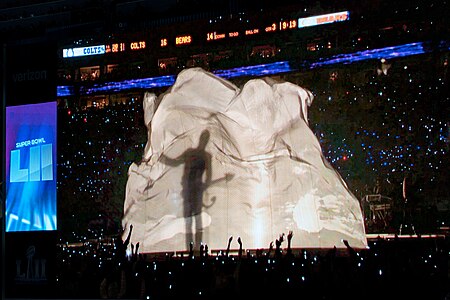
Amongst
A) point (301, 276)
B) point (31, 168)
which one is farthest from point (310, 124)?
point (31, 168)

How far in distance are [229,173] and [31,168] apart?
81.5 inches

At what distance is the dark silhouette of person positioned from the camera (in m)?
7.12

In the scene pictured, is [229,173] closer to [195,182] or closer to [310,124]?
[195,182]

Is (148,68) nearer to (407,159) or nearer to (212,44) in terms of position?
(212,44)

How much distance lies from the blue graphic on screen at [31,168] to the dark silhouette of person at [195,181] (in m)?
1.21

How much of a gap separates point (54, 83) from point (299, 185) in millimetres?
2766

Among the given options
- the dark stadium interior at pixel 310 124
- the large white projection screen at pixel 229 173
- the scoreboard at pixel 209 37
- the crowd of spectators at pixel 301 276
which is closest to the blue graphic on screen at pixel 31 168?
the dark stadium interior at pixel 310 124

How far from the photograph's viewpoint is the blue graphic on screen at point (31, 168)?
7262 millimetres

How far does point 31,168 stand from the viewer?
734cm

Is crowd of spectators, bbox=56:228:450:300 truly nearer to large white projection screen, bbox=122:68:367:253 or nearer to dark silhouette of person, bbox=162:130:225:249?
large white projection screen, bbox=122:68:367:253

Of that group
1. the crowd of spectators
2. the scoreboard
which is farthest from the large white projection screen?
the crowd of spectators

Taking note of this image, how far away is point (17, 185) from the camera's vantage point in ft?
24.3

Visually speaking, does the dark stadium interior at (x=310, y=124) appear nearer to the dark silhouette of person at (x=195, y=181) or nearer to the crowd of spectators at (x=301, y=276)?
the crowd of spectators at (x=301, y=276)

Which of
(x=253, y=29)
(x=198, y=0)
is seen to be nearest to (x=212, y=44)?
(x=253, y=29)
